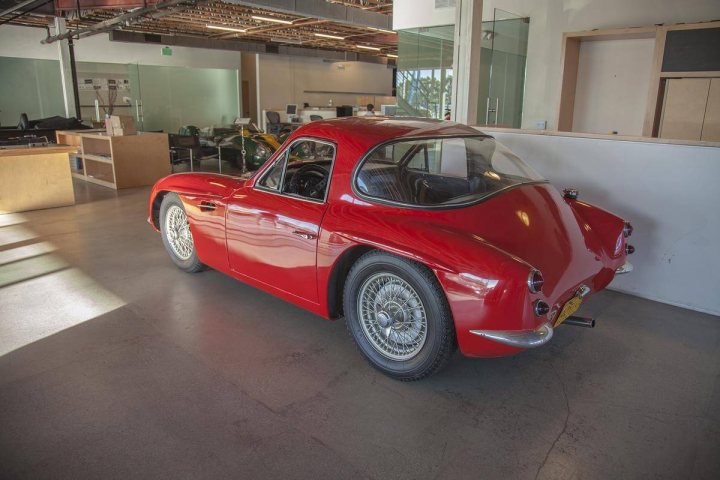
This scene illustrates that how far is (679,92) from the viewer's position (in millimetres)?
5965

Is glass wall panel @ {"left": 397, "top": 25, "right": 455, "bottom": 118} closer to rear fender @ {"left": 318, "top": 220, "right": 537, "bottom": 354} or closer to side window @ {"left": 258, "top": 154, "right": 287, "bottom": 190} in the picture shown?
side window @ {"left": 258, "top": 154, "right": 287, "bottom": 190}

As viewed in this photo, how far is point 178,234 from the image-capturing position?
15.1 feet

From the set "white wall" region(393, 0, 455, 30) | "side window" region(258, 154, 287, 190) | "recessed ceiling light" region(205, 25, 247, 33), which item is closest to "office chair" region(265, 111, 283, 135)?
"recessed ceiling light" region(205, 25, 247, 33)

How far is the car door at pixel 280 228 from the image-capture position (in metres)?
3.13

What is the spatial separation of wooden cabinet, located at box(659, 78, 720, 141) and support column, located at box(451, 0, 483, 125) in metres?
2.51

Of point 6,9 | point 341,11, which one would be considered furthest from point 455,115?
point 6,9

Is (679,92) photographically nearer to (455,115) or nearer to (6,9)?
(455,115)

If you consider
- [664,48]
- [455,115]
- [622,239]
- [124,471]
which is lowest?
[124,471]

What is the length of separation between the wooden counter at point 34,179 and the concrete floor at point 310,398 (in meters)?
3.98

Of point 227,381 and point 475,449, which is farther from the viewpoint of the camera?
point 227,381

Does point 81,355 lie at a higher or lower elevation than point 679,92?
lower

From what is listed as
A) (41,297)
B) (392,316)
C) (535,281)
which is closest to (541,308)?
(535,281)

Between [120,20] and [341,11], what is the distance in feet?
15.6

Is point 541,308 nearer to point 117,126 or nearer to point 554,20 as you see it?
point 554,20
